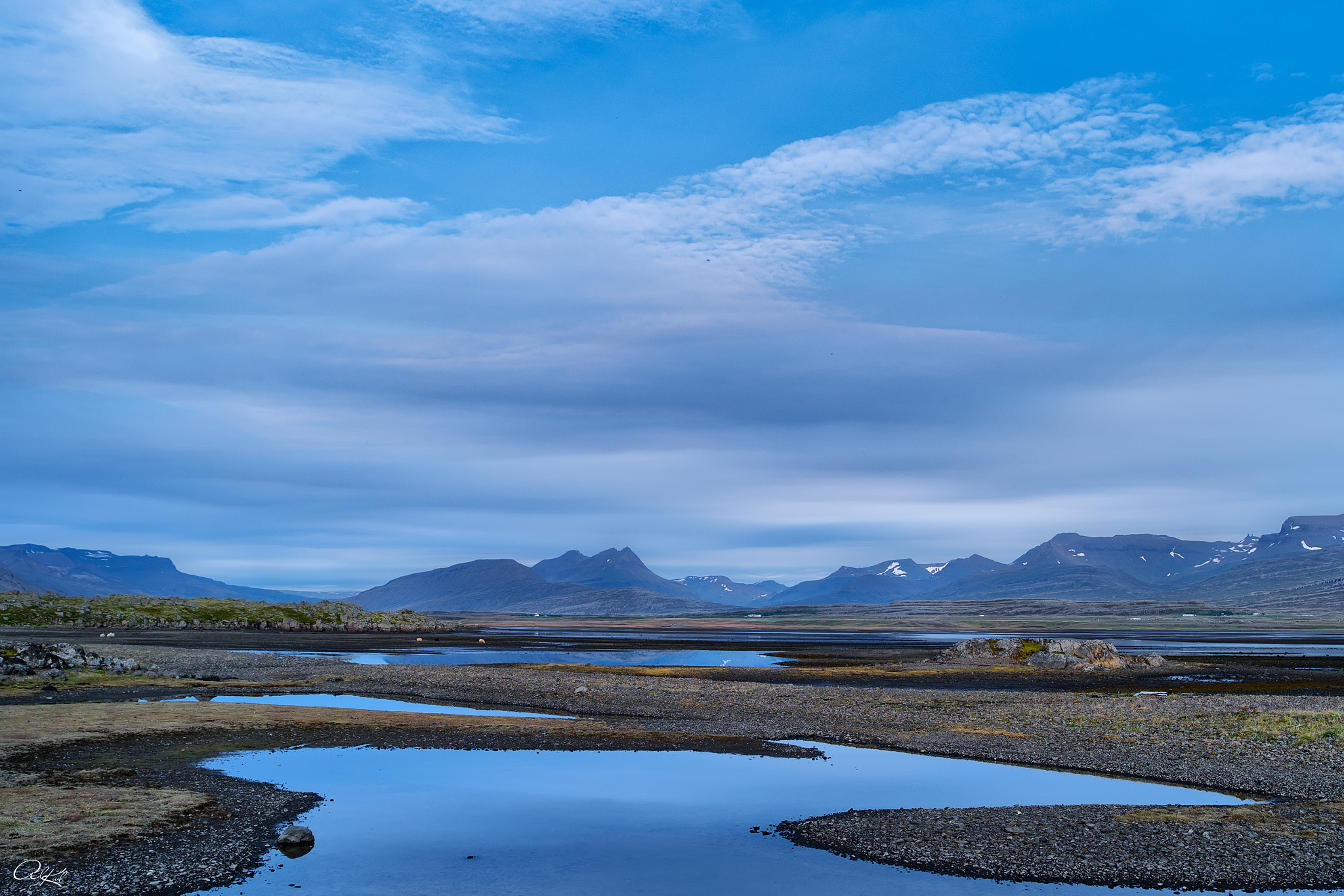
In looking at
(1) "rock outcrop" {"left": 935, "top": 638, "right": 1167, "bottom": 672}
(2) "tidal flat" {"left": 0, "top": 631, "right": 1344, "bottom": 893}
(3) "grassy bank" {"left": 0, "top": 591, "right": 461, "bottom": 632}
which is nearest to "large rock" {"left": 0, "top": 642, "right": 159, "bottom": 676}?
(2) "tidal flat" {"left": 0, "top": 631, "right": 1344, "bottom": 893}

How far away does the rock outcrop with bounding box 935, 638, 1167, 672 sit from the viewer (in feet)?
253

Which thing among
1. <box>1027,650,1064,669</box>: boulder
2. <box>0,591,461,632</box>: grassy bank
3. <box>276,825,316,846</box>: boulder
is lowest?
<box>1027,650,1064,669</box>: boulder

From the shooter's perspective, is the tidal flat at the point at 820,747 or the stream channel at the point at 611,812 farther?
the tidal flat at the point at 820,747

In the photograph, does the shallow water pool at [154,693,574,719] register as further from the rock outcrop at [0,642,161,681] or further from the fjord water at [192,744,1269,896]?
the rock outcrop at [0,642,161,681]

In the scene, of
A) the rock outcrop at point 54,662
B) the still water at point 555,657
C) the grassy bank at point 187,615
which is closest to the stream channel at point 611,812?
the rock outcrop at point 54,662

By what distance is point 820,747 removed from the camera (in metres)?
34.7

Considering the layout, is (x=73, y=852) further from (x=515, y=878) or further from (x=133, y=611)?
(x=133, y=611)

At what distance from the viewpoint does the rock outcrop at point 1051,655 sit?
3031 inches

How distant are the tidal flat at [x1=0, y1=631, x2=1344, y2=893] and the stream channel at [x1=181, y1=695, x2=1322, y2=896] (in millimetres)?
309

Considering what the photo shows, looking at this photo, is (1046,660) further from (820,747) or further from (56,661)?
(56,661)

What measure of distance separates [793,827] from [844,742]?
47.7 feet

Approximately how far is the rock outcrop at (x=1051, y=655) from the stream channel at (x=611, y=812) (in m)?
51.2

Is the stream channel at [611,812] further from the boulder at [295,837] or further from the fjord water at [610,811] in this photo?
the boulder at [295,837]

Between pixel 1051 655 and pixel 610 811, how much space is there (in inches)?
2619
